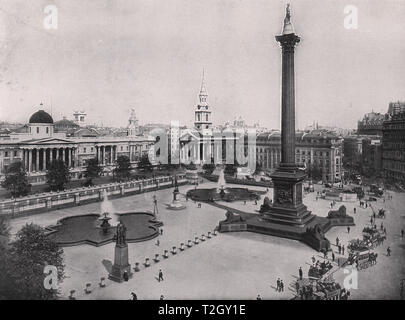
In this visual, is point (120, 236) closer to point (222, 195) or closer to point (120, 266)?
point (120, 266)

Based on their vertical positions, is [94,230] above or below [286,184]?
below

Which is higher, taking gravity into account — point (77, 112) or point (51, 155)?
point (77, 112)

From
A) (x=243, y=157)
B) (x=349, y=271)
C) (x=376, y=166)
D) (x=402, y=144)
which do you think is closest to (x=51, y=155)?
(x=243, y=157)

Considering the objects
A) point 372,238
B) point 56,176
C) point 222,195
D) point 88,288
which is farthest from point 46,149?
point 372,238

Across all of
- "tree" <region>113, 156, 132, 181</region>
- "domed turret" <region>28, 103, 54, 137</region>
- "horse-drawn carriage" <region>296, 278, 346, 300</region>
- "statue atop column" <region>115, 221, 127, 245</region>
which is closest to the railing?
"tree" <region>113, 156, 132, 181</region>

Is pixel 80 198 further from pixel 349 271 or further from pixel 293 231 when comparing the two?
pixel 349 271

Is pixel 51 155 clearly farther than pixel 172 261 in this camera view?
Yes

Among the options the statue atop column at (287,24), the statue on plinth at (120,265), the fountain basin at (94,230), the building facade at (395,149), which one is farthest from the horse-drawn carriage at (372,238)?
the building facade at (395,149)
